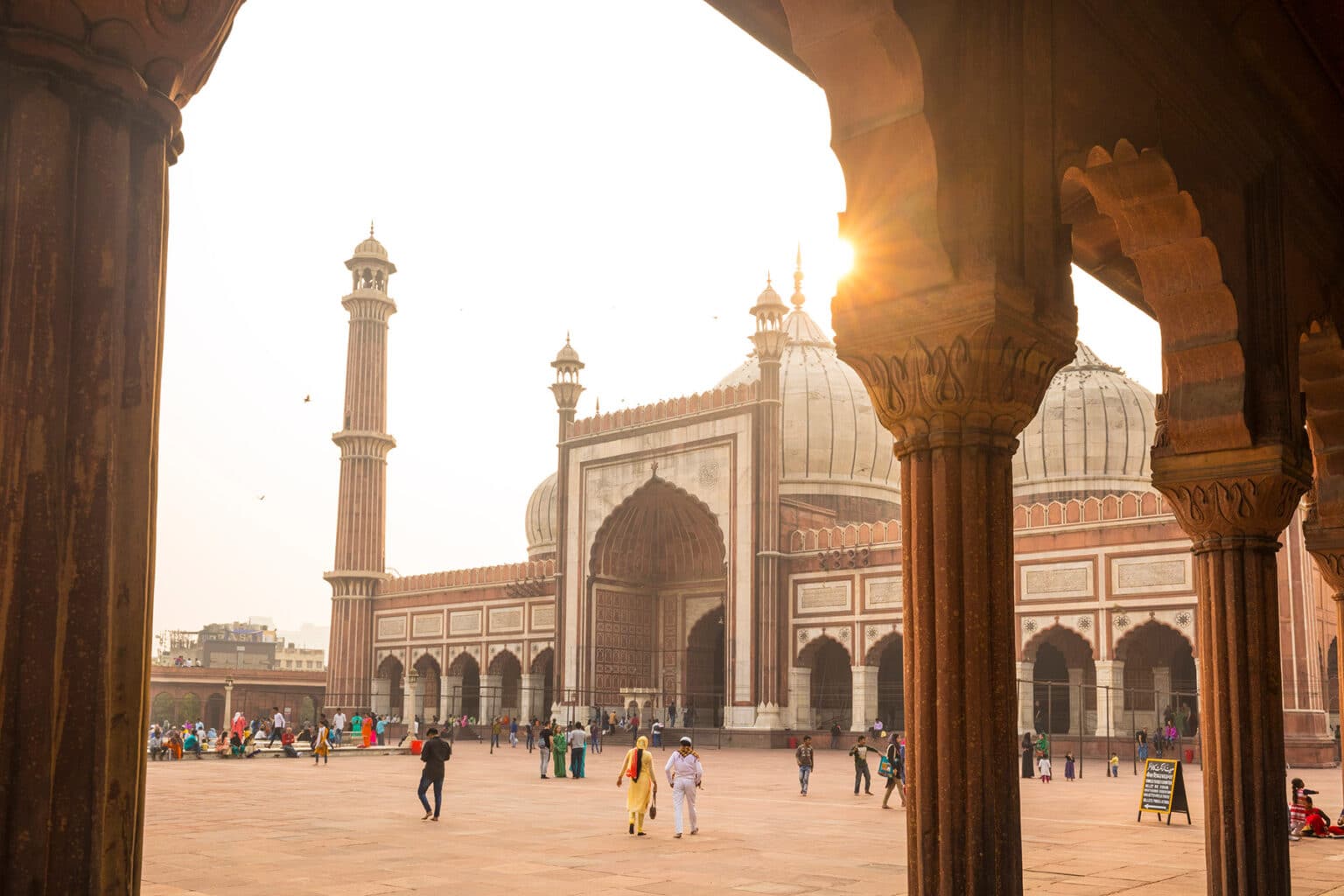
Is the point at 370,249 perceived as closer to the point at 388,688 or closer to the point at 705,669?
the point at 388,688

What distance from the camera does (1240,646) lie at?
5.86m

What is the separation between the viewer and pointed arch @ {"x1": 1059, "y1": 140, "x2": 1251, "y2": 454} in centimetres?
538

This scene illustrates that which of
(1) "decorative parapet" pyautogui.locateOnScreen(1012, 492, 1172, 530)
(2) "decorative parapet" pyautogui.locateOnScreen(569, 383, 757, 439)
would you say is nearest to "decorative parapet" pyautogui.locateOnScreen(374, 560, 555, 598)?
(2) "decorative parapet" pyautogui.locateOnScreen(569, 383, 757, 439)

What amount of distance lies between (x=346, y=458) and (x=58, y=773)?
32358mm

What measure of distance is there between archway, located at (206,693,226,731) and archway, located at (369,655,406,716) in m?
9.59

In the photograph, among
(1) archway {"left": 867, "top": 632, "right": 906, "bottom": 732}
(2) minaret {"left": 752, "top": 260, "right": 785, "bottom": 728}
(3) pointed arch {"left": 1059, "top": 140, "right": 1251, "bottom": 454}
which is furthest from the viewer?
(2) minaret {"left": 752, "top": 260, "right": 785, "bottom": 728}

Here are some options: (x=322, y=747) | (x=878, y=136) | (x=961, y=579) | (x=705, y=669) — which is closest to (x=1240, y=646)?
(x=961, y=579)

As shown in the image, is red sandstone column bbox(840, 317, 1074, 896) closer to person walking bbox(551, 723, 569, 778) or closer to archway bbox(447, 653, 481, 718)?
person walking bbox(551, 723, 569, 778)

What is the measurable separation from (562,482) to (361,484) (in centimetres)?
608

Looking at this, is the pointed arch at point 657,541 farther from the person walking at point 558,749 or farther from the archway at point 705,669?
the person walking at point 558,749

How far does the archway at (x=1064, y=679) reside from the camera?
2389cm

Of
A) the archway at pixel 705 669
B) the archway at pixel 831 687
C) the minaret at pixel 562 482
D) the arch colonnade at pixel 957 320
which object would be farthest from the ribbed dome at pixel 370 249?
the arch colonnade at pixel 957 320

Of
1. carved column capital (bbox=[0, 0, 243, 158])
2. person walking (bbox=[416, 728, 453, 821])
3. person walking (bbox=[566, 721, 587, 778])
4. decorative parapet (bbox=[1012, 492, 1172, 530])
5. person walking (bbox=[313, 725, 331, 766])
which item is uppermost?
decorative parapet (bbox=[1012, 492, 1172, 530])

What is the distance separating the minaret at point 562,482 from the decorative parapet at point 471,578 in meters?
0.94
